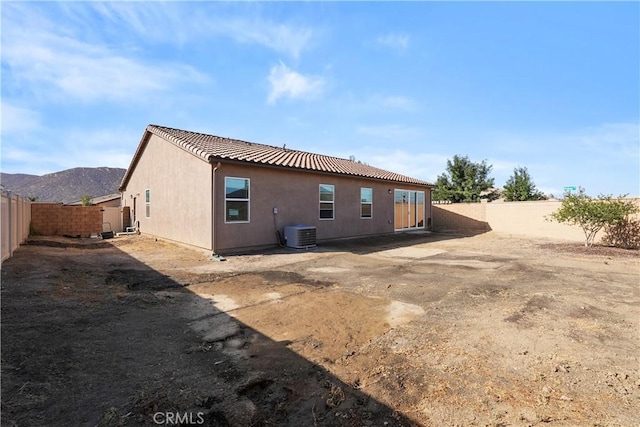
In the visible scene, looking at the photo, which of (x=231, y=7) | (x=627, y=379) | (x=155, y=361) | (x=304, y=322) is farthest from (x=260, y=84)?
(x=627, y=379)

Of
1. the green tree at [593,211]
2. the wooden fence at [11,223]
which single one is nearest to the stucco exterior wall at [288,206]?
the wooden fence at [11,223]

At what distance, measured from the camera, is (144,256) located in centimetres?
1062

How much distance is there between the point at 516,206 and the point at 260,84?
15.7 metres

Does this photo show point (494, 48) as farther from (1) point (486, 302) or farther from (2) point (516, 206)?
(2) point (516, 206)

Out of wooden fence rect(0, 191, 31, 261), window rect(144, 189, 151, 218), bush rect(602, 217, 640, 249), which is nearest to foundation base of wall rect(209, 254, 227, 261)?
wooden fence rect(0, 191, 31, 261)

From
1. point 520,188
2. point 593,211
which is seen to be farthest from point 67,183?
point 593,211

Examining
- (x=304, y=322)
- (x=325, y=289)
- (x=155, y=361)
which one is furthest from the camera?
(x=325, y=289)

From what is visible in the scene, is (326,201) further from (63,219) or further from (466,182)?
(466,182)

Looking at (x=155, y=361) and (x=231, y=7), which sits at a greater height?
(x=231, y=7)

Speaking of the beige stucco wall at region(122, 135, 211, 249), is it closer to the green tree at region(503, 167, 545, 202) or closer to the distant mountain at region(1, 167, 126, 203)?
the green tree at region(503, 167, 545, 202)

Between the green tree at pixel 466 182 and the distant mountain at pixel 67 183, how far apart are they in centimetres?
4682

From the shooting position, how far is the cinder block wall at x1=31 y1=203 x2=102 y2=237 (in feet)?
51.6

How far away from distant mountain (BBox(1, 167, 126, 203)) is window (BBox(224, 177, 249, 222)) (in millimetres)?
47300

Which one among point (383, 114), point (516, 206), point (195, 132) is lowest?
point (516, 206)
